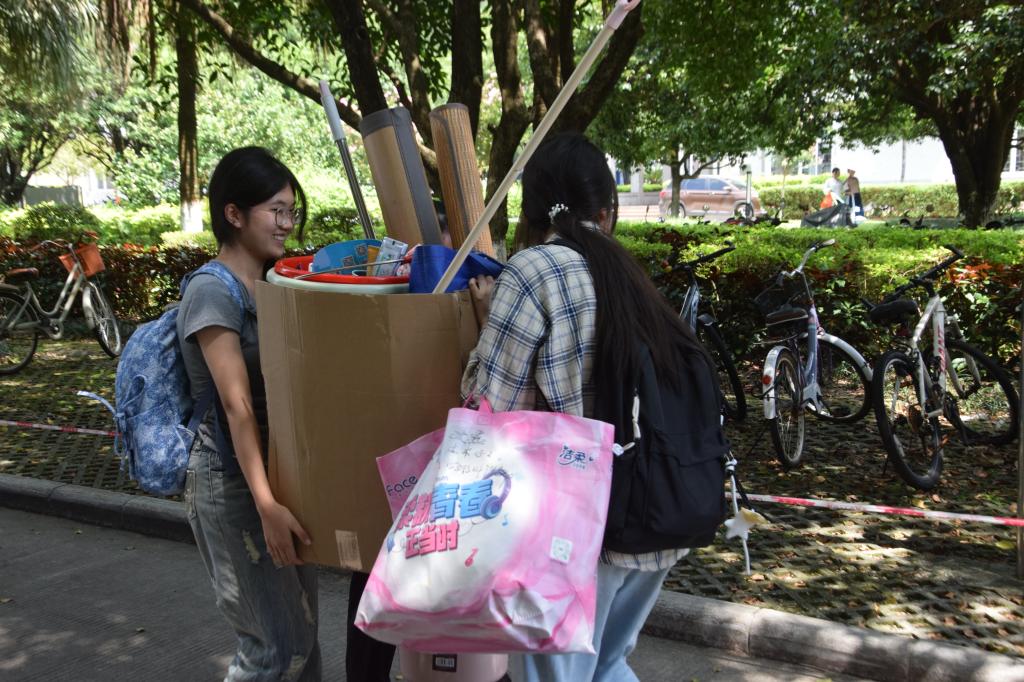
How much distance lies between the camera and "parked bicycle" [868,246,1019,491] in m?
5.53

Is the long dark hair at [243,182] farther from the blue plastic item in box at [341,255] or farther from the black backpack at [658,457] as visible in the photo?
the black backpack at [658,457]

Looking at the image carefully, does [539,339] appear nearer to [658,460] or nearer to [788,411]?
[658,460]

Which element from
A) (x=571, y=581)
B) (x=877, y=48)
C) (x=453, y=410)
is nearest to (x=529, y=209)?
(x=453, y=410)

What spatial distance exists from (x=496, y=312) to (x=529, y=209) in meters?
0.28

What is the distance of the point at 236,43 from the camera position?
8.47 metres

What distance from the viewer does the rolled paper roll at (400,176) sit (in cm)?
234

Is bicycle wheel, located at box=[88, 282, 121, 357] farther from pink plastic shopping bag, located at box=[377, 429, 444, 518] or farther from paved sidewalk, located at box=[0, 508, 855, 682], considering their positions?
pink plastic shopping bag, located at box=[377, 429, 444, 518]

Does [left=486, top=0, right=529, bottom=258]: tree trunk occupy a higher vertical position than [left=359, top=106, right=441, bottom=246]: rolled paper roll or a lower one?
higher

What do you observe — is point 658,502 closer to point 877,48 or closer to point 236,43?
point 236,43

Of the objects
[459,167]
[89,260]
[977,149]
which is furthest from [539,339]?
[977,149]

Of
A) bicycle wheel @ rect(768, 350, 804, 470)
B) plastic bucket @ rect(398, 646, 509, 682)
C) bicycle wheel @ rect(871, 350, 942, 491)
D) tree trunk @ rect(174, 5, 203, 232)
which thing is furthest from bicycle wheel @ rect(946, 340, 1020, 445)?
tree trunk @ rect(174, 5, 203, 232)

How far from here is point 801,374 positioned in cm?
613

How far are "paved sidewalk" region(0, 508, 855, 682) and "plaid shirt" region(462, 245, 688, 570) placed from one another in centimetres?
215

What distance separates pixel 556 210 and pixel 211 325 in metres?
0.85
